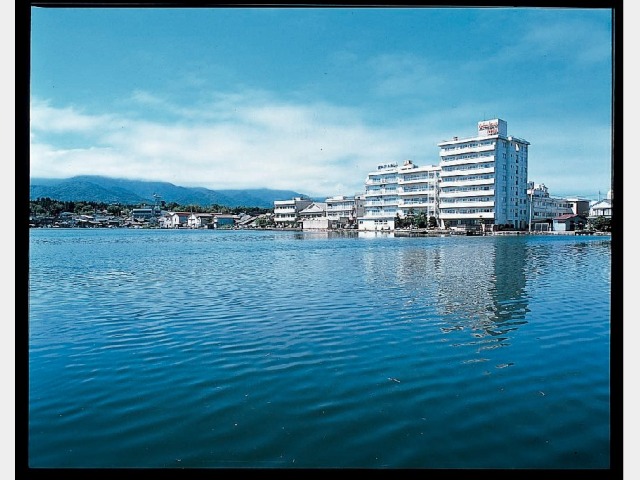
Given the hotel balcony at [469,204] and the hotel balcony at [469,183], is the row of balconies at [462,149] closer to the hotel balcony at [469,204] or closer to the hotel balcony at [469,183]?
the hotel balcony at [469,183]

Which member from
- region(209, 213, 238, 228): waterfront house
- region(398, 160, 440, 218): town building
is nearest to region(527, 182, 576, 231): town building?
region(398, 160, 440, 218): town building

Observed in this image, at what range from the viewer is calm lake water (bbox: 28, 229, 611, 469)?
2.21 m

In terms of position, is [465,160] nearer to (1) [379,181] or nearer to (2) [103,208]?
(1) [379,181]

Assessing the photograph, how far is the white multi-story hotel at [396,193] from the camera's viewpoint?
35469 mm

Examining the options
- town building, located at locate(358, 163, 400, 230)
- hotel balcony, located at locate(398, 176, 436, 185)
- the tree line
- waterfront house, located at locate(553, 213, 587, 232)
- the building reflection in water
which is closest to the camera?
the building reflection in water

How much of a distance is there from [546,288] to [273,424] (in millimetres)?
5834

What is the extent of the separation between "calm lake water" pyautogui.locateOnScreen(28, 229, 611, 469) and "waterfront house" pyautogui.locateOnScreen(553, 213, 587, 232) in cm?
2857

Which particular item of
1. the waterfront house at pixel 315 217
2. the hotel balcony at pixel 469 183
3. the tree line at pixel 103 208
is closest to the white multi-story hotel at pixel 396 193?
the hotel balcony at pixel 469 183

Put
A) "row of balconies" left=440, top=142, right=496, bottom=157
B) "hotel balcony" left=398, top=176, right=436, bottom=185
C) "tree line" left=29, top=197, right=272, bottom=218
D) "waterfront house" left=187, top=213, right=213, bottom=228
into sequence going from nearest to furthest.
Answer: "row of balconies" left=440, top=142, right=496, bottom=157 < "tree line" left=29, top=197, right=272, bottom=218 < "hotel balcony" left=398, top=176, right=436, bottom=185 < "waterfront house" left=187, top=213, right=213, bottom=228

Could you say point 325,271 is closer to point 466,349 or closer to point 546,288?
point 546,288

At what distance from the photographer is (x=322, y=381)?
308cm

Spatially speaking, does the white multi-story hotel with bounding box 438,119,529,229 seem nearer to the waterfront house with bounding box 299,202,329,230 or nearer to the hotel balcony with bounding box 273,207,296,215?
the waterfront house with bounding box 299,202,329,230

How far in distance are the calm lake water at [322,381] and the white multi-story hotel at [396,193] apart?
2938 centimetres
